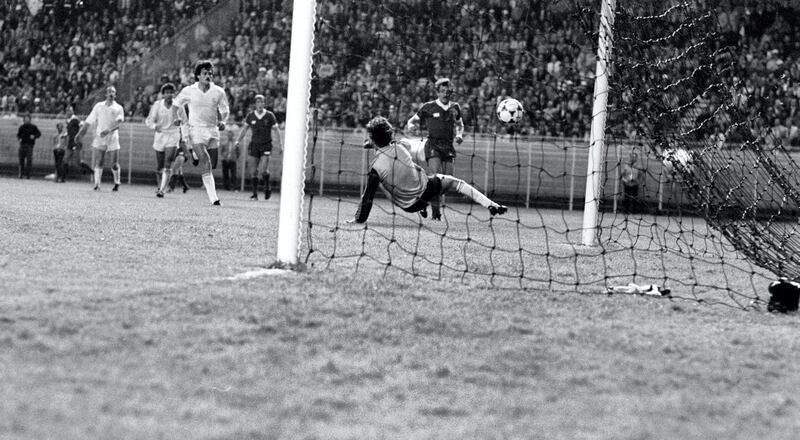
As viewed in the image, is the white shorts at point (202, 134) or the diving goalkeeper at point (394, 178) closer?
the diving goalkeeper at point (394, 178)

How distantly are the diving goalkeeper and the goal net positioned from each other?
314 mm

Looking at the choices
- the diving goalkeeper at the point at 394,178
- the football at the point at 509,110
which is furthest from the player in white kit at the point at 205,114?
the diving goalkeeper at the point at 394,178

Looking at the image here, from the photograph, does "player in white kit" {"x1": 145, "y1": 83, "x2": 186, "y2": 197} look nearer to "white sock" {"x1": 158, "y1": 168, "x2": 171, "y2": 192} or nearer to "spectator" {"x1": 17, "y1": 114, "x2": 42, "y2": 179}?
"white sock" {"x1": 158, "y1": 168, "x2": 171, "y2": 192}

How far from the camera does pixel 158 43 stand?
3319 cm

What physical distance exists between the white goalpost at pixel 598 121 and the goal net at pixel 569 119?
4.9 inches

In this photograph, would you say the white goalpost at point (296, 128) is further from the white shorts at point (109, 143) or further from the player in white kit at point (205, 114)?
the white shorts at point (109, 143)

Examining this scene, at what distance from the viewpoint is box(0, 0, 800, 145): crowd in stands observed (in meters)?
12.9

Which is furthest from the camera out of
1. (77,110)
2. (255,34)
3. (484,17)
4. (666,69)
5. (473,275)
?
(77,110)

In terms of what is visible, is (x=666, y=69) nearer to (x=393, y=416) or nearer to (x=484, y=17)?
(x=484, y=17)

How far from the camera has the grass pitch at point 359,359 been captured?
3824 millimetres

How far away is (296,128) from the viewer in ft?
25.2

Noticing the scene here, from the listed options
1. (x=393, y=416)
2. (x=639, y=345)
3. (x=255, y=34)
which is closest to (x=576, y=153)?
(x=255, y=34)

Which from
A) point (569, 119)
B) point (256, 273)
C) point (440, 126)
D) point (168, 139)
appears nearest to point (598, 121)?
point (440, 126)

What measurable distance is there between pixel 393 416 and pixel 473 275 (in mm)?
4254
